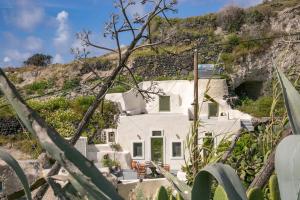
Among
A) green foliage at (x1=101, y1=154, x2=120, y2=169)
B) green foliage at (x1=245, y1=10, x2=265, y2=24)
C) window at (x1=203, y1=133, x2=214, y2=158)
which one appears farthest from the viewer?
green foliage at (x1=245, y1=10, x2=265, y2=24)

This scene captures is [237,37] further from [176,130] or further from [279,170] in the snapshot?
[279,170]

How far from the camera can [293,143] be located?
1.48 ft

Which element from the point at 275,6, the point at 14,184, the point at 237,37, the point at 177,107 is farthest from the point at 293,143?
the point at 275,6

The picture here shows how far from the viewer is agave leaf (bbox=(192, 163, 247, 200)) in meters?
0.46

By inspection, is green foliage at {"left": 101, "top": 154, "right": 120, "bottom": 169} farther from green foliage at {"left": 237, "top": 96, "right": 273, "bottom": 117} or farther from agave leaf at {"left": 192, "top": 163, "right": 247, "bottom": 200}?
agave leaf at {"left": 192, "top": 163, "right": 247, "bottom": 200}

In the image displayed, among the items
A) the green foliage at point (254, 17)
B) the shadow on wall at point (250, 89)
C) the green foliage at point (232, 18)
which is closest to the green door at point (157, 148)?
the shadow on wall at point (250, 89)

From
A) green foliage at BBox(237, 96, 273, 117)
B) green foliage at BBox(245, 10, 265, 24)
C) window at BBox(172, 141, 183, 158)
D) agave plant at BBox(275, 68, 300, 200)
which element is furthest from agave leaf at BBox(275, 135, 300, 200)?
green foliage at BBox(245, 10, 265, 24)

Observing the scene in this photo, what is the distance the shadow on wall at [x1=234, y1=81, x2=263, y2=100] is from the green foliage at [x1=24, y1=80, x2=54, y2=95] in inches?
254

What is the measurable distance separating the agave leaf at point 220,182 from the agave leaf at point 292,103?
15 centimetres

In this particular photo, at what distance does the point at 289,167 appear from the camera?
45 cm

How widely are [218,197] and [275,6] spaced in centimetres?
2166

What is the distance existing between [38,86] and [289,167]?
17429 mm

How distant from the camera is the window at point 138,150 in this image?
36.6 feet

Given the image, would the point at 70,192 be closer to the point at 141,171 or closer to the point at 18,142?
the point at 141,171
